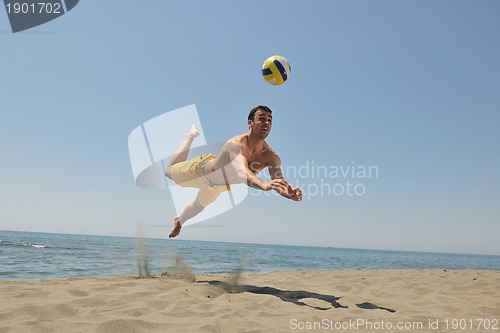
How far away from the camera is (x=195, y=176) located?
5824mm

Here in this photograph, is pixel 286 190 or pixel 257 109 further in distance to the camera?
pixel 257 109

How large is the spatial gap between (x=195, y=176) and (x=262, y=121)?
1.59 metres

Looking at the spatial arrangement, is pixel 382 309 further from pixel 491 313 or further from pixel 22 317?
pixel 22 317

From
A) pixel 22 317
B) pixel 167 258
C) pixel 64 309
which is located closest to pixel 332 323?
pixel 64 309

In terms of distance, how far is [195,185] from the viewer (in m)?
6.05

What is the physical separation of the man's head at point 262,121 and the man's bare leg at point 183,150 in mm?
1743

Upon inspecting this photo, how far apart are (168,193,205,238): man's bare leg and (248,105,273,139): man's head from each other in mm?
2271

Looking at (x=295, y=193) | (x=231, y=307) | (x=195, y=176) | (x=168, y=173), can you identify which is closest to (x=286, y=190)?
(x=295, y=193)

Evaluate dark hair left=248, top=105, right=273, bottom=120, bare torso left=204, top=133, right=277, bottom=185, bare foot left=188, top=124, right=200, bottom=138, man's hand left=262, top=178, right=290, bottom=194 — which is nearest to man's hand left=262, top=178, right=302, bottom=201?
man's hand left=262, top=178, right=290, bottom=194

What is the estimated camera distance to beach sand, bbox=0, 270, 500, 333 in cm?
358

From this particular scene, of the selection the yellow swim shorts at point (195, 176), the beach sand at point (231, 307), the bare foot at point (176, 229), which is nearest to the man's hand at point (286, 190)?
the beach sand at point (231, 307)

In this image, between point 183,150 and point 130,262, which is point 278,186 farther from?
point 130,262

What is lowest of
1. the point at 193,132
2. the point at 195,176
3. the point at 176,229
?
the point at 176,229

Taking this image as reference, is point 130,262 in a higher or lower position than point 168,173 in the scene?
lower
